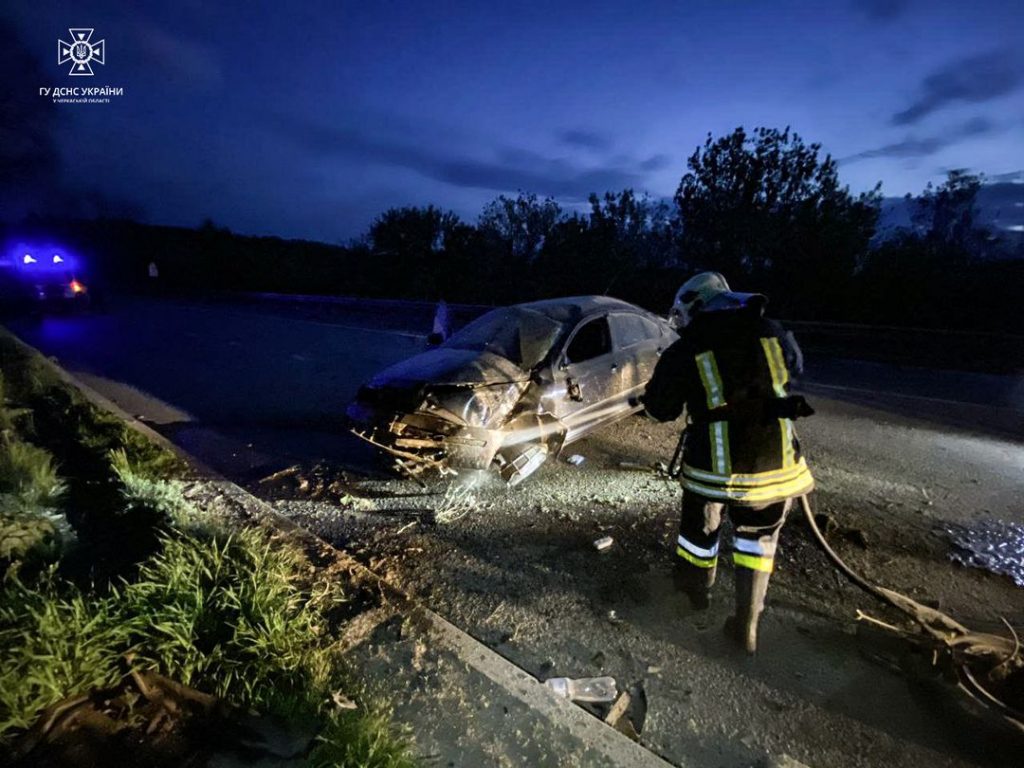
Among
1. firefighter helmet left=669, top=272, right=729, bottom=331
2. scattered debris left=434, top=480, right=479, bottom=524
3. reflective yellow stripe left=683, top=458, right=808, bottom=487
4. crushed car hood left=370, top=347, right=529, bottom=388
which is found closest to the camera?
reflective yellow stripe left=683, top=458, right=808, bottom=487

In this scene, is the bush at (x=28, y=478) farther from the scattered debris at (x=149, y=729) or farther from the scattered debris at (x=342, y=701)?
the scattered debris at (x=342, y=701)

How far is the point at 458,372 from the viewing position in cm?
445

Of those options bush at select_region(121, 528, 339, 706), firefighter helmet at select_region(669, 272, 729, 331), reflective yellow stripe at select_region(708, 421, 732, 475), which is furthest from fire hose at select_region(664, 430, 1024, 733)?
bush at select_region(121, 528, 339, 706)

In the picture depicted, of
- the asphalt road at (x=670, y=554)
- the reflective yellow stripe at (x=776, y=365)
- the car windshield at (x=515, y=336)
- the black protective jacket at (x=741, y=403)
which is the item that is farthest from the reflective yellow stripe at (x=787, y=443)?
the car windshield at (x=515, y=336)

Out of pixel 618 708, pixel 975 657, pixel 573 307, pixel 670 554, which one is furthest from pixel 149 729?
pixel 573 307

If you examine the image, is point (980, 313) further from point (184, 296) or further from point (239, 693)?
point (184, 296)

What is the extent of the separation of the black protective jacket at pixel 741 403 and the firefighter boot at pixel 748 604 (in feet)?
1.31

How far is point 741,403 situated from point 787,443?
32cm

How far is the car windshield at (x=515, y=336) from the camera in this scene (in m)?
4.73

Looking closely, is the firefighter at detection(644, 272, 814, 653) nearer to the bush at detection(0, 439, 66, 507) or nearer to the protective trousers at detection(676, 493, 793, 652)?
the protective trousers at detection(676, 493, 793, 652)

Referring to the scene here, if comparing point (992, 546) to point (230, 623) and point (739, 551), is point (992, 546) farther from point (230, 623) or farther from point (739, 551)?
point (230, 623)

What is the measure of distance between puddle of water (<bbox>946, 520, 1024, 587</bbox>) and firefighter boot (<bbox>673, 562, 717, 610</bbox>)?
1947mm

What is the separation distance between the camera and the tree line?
1180cm

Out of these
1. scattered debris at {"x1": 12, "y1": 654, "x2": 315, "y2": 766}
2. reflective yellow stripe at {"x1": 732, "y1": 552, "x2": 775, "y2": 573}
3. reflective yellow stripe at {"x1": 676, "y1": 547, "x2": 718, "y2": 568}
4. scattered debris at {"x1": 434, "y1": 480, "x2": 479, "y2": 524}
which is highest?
reflective yellow stripe at {"x1": 732, "y1": 552, "x2": 775, "y2": 573}
